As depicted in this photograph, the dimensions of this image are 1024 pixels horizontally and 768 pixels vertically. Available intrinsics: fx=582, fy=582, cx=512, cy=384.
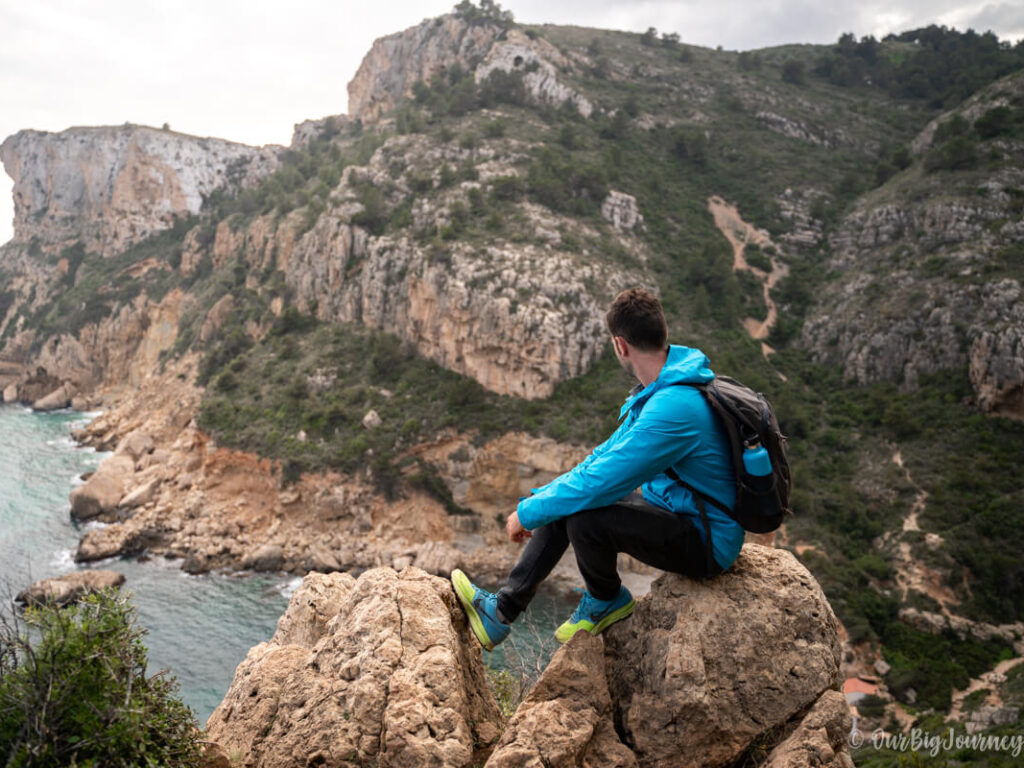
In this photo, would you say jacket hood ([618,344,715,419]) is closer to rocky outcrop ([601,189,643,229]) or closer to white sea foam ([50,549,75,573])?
white sea foam ([50,549,75,573])

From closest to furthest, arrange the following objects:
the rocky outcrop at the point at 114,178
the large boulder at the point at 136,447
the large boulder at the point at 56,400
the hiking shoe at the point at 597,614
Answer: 1. the hiking shoe at the point at 597,614
2. the large boulder at the point at 136,447
3. the large boulder at the point at 56,400
4. the rocky outcrop at the point at 114,178

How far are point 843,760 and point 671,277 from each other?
1437 inches

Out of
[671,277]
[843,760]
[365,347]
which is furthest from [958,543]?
[365,347]

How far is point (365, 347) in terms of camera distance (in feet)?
117

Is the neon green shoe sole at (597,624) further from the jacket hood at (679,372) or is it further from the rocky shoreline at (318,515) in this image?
the rocky shoreline at (318,515)

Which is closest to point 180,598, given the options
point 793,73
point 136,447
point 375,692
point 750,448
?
point 136,447

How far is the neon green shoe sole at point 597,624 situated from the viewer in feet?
13.8

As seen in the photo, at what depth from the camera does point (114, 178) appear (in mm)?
72312

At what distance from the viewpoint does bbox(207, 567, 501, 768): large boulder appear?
3.62 m

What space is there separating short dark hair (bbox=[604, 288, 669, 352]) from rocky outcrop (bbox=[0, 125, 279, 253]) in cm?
7987

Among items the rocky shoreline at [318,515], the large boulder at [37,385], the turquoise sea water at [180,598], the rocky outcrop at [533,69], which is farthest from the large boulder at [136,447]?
the rocky outcrop at [533,69]

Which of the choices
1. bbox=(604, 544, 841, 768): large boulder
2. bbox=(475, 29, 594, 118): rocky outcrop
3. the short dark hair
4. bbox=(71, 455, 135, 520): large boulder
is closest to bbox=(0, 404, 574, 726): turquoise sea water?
bbox=(71, 455, 135, 520): large boulder

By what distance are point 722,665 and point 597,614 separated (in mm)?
875

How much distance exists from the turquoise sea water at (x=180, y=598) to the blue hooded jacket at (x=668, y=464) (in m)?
11.5
